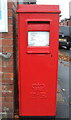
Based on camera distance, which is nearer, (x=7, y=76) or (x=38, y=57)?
(x=38, y=57)

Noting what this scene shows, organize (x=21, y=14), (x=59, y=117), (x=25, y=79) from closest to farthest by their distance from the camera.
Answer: (x=21, y=14), (x=25, y=79), (x=59, y=117)

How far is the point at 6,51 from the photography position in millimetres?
3168

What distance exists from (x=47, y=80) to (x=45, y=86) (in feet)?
0.35

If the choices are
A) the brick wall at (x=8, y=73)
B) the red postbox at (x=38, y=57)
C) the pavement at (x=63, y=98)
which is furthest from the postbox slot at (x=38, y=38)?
the pavement at (x=63, y=98)

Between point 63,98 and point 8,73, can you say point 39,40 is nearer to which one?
point 8,73

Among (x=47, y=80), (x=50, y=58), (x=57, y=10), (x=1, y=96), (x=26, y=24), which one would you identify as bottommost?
(x=1, y=96)

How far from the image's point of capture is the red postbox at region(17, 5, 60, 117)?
2.97m

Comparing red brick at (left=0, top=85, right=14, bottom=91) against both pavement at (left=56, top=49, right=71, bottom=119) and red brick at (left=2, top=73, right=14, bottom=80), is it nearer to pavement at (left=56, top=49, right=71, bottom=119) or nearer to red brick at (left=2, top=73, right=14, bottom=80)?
red brick at (left=2, top=73, right=14, bottom=80)

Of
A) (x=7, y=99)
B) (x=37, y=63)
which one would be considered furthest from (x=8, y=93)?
(x=37, y=63)

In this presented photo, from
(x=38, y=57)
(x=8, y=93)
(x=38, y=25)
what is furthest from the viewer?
(x=8, y=93)

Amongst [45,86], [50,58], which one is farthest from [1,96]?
[50,58]

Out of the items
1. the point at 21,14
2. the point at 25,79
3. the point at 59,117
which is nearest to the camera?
the point at 21,14

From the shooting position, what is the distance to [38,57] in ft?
10.1

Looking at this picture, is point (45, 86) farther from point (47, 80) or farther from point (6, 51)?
point (6, 51)
